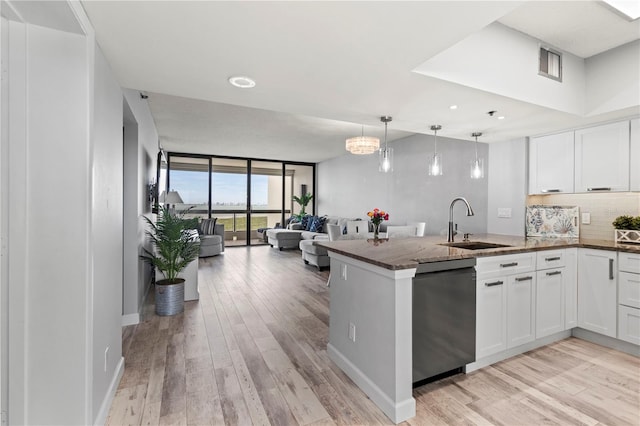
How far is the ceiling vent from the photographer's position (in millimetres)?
2566

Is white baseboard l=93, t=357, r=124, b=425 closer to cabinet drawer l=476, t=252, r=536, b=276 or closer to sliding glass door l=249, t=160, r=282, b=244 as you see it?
cabinet drawer l=476, t=252, r=536, b=276

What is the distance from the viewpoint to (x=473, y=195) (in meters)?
4.70

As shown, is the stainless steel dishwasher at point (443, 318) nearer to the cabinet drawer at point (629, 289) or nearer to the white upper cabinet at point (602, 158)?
the cabinet drawer at point (629, 289)

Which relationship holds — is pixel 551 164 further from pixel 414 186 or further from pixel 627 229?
pixel 414 186

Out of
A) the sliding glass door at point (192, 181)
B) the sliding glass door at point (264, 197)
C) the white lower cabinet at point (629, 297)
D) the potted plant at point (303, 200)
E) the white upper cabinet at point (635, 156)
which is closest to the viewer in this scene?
the white lower cabinet at point (629, 297)

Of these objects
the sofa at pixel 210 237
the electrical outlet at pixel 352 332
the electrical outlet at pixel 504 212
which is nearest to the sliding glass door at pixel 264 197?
the sofa at pixel 210 237

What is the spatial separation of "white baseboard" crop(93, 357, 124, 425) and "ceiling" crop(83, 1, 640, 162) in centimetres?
206

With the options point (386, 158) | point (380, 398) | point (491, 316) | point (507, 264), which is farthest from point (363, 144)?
point (380, 398)

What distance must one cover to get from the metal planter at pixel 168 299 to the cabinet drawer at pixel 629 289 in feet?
14.4

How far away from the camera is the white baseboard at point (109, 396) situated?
166 centimetres

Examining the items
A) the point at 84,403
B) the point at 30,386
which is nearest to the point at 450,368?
the point at 84,403

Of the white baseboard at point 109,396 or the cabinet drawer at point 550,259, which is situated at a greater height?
the cabinet drawer at point 550,259

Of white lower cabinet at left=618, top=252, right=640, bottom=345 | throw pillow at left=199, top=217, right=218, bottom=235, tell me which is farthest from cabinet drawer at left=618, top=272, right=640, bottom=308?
throw pillow at left=199, top=217, right=218, bottom=235

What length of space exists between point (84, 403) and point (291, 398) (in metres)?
1.12
